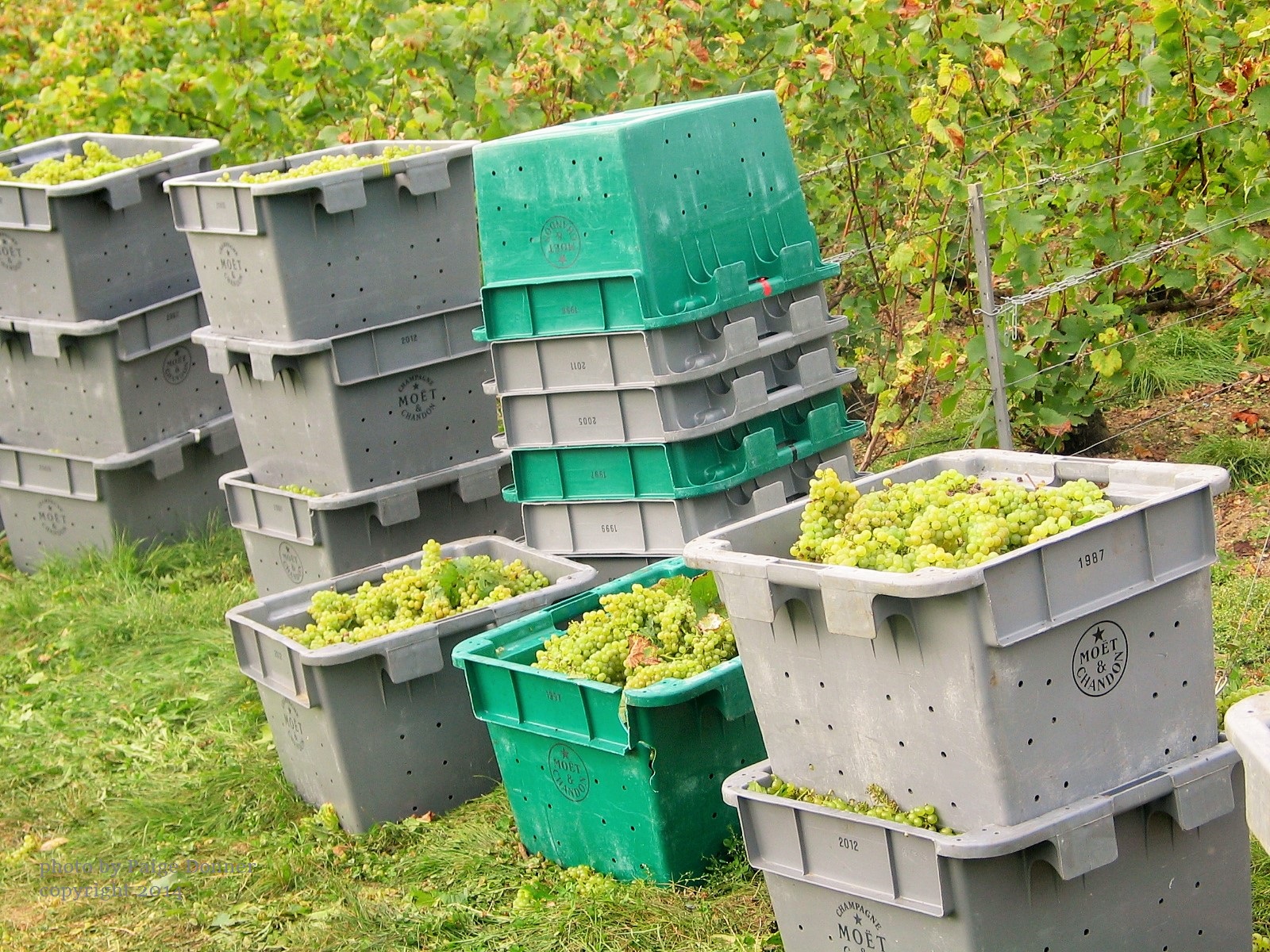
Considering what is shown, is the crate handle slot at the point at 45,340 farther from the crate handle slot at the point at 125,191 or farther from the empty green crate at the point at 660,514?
the empty green crate at the point at 660,514

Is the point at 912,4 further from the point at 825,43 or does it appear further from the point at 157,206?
the point at 157,206

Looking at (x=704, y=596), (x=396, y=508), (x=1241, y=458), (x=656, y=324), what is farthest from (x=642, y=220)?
(x=1241, y=458)

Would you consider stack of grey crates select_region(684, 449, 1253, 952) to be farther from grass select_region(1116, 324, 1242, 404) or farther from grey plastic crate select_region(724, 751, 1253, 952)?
grass select_region(1116, 324, 1242, 404)

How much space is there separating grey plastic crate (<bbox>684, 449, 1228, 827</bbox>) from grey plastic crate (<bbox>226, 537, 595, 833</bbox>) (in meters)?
1.48

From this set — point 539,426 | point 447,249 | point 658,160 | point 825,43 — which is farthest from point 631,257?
point 825,43

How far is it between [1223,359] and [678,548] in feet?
9.89

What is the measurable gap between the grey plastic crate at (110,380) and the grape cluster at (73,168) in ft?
2.03

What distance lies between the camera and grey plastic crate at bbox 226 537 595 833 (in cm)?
445

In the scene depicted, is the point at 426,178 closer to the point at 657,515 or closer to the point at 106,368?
the point at 657,515

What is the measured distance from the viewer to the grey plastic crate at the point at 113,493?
6973 mm

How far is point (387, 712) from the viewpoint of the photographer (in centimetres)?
452

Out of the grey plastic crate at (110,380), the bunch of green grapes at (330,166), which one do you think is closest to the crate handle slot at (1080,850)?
the bunch of green grapes at (330,166)

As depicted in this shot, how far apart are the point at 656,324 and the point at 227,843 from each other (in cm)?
208

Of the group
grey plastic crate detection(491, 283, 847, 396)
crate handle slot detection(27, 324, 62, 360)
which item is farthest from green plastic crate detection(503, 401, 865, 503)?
crate handle slot detection(27, 324, 62, 360)
